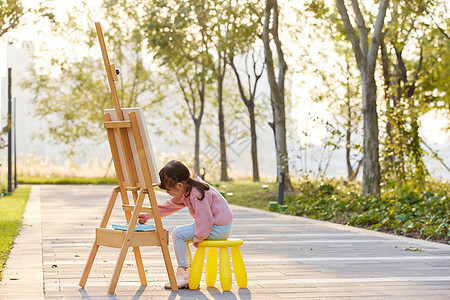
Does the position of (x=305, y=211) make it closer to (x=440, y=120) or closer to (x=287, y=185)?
(x=287, y=185)

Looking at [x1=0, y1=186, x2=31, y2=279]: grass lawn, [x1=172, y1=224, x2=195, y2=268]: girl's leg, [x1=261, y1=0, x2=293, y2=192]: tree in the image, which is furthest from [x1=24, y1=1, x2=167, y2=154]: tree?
[x1=172, y1=224, x2=195, y2=268]: girl's leg

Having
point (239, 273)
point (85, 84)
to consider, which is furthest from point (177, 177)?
point (85, 84)

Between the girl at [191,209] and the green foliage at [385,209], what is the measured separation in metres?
4.44

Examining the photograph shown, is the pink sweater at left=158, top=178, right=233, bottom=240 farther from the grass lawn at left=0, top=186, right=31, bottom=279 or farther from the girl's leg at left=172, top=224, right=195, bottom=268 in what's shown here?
the grass lawn at left=0, top=186, right=31, bottom=279

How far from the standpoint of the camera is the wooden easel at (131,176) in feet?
18.3

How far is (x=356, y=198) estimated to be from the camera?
1408cm

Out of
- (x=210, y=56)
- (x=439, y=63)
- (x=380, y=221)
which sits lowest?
(x=380, y=221)

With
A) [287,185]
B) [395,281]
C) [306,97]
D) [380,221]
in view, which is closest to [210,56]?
[306,97]

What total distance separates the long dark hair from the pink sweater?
36 mm

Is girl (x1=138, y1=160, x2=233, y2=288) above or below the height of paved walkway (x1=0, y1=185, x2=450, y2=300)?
above

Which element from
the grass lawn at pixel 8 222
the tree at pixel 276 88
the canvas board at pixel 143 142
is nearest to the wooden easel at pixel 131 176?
the canvas board at pixel 143 142

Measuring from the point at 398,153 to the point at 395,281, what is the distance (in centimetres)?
837

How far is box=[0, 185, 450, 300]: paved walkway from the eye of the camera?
568 cm

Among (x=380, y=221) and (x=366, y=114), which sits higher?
(x=366, y=114)
